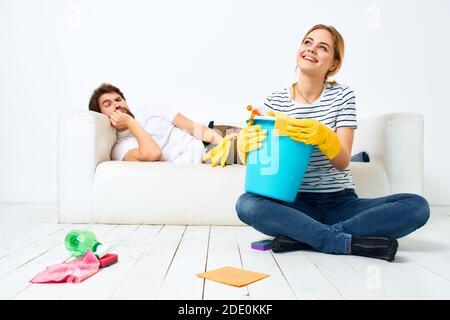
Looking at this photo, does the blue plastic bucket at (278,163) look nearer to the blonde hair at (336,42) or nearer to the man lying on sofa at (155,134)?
the blonde hair at (336,42)

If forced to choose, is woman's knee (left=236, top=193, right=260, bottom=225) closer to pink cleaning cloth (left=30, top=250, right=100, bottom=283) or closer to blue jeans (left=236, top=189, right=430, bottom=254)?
blue jeans (left=236, top=189, right=430, bottom=254)

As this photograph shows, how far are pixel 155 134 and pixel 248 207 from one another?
3.32 feet

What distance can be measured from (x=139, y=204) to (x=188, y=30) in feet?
4.79

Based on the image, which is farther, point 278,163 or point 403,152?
point 403,152

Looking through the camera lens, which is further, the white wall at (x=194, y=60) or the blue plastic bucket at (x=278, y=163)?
the white wall at (x=194, y=60)

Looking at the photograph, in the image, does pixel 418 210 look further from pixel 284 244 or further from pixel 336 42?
pixel 336 42

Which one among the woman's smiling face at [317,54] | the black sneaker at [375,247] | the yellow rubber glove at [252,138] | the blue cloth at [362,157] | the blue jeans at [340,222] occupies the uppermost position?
the woman's smiling face at [317,54]

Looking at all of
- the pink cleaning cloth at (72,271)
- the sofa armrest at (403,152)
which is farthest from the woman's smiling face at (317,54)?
the pink cleaning cloth at (72,271)

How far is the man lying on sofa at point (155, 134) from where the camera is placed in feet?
6.98

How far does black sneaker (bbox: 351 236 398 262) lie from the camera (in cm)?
126

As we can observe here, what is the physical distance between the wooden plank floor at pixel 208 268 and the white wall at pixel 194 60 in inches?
49.6

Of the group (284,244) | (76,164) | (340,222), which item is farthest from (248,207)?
(76,164)

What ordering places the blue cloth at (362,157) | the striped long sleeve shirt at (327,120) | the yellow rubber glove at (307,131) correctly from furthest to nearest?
the blue cloth at (362,157) → the striped long sleeve shirt at (327,120) → the yellow rubber glove at (307,131)

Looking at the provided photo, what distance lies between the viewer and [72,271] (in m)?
1.11
